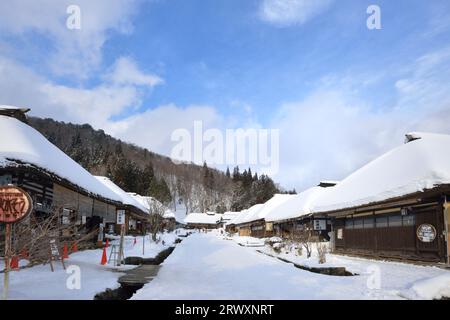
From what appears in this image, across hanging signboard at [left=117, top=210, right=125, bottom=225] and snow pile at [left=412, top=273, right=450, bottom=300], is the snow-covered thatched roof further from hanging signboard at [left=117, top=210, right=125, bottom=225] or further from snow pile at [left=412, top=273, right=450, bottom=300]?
snow pile at [left=412, top=273, right=450, bottom=300]

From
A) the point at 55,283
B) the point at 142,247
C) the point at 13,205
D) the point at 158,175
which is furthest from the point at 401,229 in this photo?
the point at 158,175

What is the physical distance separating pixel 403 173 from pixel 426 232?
2798mm

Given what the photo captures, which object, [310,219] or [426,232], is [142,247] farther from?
[426,232]

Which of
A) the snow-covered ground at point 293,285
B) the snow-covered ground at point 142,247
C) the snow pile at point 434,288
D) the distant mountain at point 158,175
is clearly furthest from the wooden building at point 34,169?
the distant mountain at point 158,175

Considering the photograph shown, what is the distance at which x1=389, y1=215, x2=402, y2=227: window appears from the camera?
1716 cm

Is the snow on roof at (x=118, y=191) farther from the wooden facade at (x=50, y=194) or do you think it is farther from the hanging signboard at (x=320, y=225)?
the hanging signboard at (x=320, y=225)

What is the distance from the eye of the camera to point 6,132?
14.4 metres

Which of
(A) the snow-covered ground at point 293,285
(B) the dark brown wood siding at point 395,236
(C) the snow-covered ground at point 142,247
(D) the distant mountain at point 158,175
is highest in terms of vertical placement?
(D) the distant mountain at point 158,175

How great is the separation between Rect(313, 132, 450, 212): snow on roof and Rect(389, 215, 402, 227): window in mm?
1438

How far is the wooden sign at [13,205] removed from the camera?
646cm

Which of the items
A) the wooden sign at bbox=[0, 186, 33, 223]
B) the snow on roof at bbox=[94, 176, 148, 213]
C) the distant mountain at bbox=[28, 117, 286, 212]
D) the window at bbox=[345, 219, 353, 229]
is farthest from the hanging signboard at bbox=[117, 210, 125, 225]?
the distant mountain at bbox=[28, 117, 286, 212]

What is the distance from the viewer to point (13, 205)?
21.3 feet

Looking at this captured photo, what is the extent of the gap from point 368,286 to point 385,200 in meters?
6.60

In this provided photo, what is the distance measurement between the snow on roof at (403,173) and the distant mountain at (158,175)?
57272 mm
